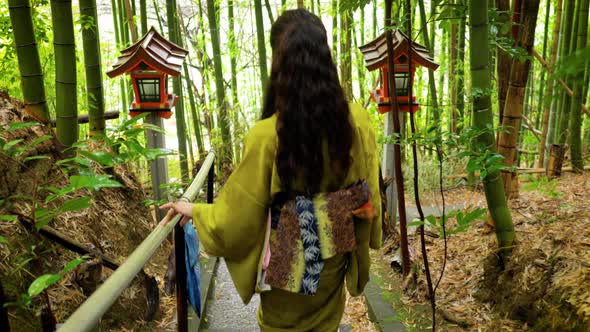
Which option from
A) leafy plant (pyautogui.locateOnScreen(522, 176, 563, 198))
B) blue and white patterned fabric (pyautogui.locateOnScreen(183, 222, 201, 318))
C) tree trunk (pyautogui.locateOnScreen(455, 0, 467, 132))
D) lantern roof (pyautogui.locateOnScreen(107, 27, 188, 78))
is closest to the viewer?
blue and white patterned fabric (pyautogui.locateOnScreen(183, 222, 201, 318))

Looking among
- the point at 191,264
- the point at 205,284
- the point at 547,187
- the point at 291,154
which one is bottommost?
the point at 205,284

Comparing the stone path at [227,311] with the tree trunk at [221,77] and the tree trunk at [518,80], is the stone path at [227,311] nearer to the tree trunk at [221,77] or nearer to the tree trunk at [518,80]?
the tree trunk at [518,80]

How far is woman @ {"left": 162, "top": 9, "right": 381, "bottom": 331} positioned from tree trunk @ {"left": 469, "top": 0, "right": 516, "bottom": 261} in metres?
0.87

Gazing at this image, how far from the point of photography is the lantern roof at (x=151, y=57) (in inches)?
139

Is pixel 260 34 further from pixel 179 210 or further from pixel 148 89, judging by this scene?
pixel 179 210

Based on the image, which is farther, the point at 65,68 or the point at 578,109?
the point at 578,109

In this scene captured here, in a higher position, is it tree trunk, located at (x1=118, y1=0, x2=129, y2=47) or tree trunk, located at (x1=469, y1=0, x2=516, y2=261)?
tree trunk, located at (x1=118, y1=0, x2=129, y2=47)

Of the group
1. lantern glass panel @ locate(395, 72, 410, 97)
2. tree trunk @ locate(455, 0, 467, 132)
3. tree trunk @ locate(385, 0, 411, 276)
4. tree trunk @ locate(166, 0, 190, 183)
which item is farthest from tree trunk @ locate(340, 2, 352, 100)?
tree trunk @ locate(385, 0, 411, 276)

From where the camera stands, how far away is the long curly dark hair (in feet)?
4.12

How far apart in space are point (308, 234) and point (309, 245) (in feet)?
0.12

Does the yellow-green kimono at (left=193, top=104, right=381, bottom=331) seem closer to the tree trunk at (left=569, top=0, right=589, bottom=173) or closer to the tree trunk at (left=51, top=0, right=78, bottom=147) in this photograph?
the tree trunk at (left=51, top=0, right=78, bottom=147)

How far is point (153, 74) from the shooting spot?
12.1ft

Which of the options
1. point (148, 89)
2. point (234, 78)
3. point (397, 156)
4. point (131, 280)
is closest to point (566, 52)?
point (397, 156)

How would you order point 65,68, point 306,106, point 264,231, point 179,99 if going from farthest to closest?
point 179,99 → point 65,68 → point 264,231 → point 306,106
